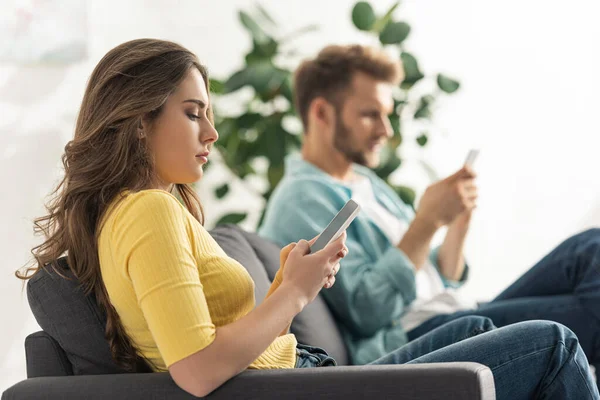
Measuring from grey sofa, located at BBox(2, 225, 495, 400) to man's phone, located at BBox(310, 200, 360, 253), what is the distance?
199mm

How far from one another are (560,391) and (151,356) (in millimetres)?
673

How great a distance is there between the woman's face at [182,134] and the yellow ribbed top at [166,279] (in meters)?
0.10

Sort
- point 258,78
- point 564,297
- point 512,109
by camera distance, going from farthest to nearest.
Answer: point 512,109 → point 258,78 → point 564,297

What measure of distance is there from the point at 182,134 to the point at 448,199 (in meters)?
1.23

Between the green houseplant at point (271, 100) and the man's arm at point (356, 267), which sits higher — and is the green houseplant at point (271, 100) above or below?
above

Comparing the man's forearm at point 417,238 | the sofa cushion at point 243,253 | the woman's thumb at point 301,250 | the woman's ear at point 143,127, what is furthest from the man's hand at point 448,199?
the woman's ear at point 143,127

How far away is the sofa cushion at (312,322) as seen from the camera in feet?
6.68

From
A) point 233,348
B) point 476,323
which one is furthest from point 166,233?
point 476,323

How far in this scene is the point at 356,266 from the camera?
2330mm

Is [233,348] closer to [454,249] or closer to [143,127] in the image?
[143,127]

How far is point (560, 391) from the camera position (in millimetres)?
1346

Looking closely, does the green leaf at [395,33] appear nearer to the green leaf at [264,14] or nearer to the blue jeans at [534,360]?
the green leaf at [264,14]

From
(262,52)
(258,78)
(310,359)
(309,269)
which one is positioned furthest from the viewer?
(262,52)

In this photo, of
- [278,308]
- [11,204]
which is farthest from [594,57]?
[278,308]
